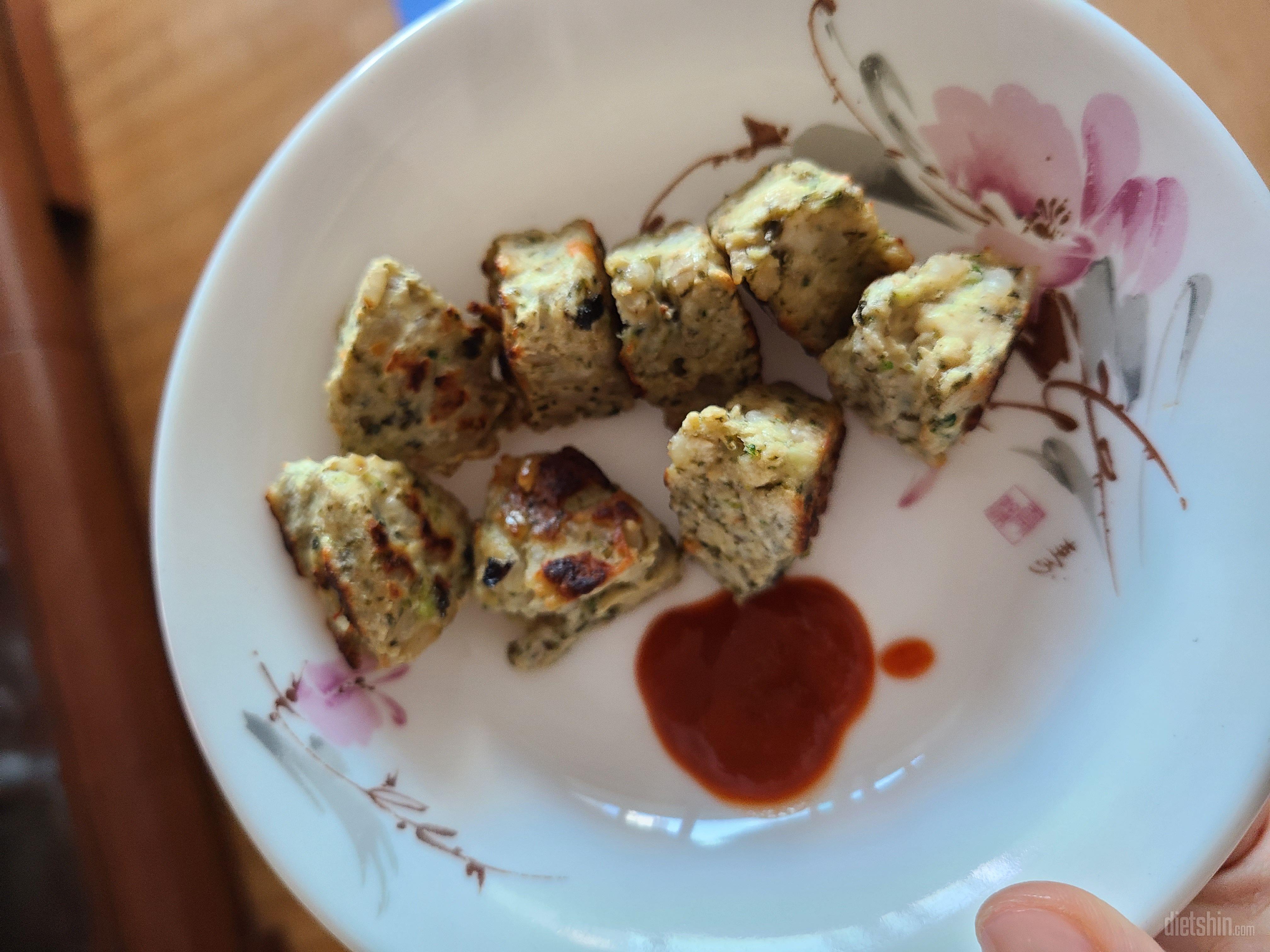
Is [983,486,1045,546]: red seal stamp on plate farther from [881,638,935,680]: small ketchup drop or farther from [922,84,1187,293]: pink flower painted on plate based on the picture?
[922,84,1187,293]: pink flower painted on plate

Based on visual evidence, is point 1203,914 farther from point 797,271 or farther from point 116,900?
point 116,900

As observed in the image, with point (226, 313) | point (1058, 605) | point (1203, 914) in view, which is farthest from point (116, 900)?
point (1203, 914)

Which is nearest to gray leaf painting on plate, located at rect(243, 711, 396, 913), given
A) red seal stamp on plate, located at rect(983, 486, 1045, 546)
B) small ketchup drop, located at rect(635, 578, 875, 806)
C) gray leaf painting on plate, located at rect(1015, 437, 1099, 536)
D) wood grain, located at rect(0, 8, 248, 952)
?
wood grain, located at rect(0, 8, 248, 952)

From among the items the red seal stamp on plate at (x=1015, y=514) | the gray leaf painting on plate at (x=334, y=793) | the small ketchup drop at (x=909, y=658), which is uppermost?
the red seal stamp on plate at (x=1015, y=514)

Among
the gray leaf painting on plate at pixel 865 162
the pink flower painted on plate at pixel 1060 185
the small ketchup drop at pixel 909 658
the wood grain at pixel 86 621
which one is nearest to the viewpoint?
the pink flower painted on plate at pixel 1060 185

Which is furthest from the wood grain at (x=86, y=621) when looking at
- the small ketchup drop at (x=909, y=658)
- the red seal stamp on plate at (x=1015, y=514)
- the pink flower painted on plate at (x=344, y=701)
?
the red seal stamp on plate at (x=1015, y=514)

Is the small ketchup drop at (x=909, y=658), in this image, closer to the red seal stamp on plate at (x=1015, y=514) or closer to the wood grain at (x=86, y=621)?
the red seal stamp on plate at (x=1015, y=514)
